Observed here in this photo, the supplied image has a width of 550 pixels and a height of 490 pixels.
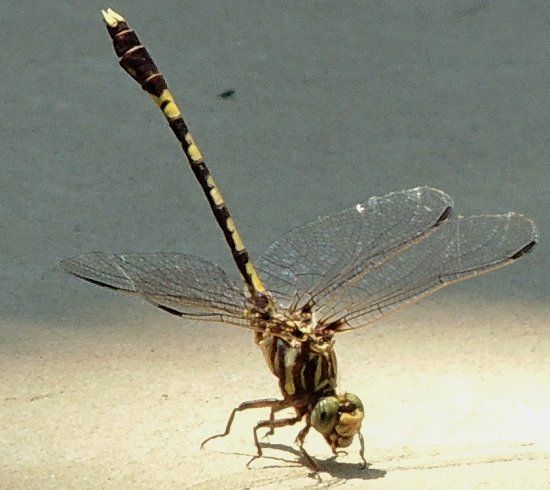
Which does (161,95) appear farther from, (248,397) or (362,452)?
(362,452)

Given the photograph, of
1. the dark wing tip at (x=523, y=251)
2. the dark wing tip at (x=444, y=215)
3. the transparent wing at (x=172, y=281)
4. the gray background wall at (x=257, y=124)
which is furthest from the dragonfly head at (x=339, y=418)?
the gray background wall at (x=257, y=124)

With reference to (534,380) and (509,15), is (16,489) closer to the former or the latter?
(534,380)

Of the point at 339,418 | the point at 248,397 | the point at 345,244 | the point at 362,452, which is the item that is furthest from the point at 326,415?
the point at 345,244

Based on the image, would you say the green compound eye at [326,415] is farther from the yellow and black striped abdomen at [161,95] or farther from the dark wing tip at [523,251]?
the yellow and black striped abdomen at [161,95]

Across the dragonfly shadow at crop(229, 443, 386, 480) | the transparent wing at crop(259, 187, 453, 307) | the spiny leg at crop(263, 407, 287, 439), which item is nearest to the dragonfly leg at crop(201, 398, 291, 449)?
the spiny leg at crop(263, 407, 287, 439)

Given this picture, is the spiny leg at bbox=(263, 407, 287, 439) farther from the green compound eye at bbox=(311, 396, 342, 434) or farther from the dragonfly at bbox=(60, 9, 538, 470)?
the green compound eye at bbox=(311, 396, 342, 434)

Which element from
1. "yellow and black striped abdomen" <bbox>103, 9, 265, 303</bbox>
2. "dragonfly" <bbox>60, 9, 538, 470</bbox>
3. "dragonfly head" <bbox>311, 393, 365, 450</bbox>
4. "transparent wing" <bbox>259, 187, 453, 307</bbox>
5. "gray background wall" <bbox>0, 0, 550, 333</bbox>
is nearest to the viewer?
"dragonfly head" <bbox>311, 393, 365, 450</bbox>
